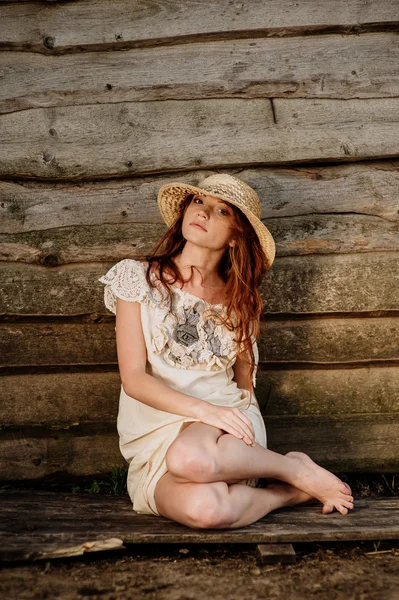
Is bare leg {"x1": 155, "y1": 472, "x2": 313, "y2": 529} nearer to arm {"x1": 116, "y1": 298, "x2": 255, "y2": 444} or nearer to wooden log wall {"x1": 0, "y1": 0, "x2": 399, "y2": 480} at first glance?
arm {"x1": 116, "y1": 298, "x2": 255, "y2": 444}

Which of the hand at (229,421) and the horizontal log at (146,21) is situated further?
the horizontal log at (146,21)

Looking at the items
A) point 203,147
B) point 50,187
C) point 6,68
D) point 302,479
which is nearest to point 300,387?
point 302,479

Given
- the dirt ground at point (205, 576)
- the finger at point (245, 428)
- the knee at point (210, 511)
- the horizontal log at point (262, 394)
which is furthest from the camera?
the horizontal log at point (262, 394)

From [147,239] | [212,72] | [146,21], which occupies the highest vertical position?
[146,21]

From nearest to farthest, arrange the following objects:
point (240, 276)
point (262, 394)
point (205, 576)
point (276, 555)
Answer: point (205, 576), point (276, 555), point (240, 276), point (262, 394)

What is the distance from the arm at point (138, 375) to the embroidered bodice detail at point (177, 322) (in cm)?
6

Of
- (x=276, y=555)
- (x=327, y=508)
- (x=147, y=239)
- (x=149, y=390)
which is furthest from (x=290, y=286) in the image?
(x=276, y=555)

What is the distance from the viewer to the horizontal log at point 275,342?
343cm

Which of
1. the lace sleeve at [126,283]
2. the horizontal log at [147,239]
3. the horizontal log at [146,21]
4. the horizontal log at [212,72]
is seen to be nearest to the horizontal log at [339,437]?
the horizontal log at [147,239]

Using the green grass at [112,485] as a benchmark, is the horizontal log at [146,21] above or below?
above

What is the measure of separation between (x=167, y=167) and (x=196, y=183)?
0.53 feet

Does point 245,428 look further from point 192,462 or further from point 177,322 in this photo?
point 177,322

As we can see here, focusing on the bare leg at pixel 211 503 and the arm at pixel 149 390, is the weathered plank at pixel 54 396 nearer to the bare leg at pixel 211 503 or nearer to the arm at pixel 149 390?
the arm at pixel 149 390

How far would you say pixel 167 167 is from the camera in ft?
11.2
